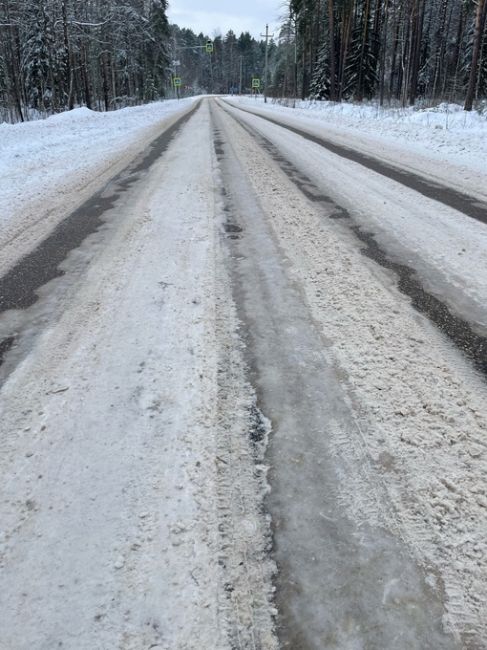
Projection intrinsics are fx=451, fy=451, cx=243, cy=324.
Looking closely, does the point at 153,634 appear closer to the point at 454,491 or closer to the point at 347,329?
the point at 454,491

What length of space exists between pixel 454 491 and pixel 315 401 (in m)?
0.73

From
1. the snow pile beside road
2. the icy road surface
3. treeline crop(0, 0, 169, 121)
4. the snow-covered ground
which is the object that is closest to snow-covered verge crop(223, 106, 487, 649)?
the icy road surface

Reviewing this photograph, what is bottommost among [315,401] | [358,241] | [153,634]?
[153,634]

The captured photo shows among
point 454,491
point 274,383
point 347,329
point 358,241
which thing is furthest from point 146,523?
point 358,241

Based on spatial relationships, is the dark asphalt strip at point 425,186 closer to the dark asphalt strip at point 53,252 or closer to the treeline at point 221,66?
the dark asphalt strip at point 53,252

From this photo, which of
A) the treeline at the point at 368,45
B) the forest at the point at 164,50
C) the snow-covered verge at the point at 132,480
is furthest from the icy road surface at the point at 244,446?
the treeline at the point at 368,45

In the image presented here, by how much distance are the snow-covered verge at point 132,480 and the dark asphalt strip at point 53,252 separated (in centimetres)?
23

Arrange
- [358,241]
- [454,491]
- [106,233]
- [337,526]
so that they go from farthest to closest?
[106,233]
[358,241]
[454,491]
[337,526]

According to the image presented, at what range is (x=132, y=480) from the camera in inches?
72.1

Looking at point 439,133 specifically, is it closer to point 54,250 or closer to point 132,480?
point 54,250

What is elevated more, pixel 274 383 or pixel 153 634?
pixel 274 383

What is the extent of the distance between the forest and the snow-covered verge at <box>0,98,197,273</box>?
13297mm

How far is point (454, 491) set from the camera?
176cm

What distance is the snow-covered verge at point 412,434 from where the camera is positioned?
151cm
